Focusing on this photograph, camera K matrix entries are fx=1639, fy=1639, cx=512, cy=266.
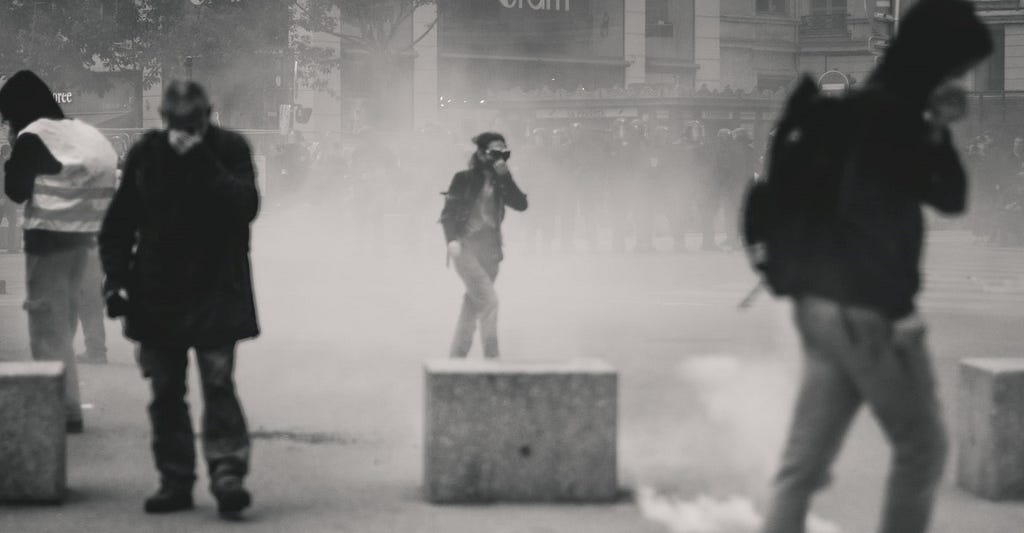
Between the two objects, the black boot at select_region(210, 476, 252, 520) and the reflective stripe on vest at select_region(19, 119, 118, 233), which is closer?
the black boot at select_region(210, 476, 252, 520)

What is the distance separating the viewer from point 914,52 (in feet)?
14.2

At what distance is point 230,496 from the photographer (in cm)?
613

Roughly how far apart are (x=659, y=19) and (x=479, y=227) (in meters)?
44.6

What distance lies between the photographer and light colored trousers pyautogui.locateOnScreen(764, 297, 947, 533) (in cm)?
428

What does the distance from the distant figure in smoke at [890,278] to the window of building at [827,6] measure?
175 ft

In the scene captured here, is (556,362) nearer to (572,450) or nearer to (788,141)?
(572,450)

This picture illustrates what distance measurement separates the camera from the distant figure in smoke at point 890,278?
4.27 m

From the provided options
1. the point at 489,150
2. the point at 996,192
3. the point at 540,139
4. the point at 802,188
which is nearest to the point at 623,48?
the point at 996,192

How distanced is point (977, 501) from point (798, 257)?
2.68 metres

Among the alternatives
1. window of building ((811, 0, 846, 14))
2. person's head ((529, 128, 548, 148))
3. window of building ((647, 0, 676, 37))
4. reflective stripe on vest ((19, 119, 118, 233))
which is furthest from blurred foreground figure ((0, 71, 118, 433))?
window of building ((811, 0, 846, 14))

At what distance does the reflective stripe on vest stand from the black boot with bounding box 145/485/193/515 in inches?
85.6

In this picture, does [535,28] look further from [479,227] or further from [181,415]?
[181,415]

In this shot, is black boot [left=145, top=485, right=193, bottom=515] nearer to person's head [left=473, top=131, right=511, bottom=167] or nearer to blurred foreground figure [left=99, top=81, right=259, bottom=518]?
blurred foreground figure [left=99, top=81, right=259, bottom=518]

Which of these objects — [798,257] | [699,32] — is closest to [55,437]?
[798,257]
